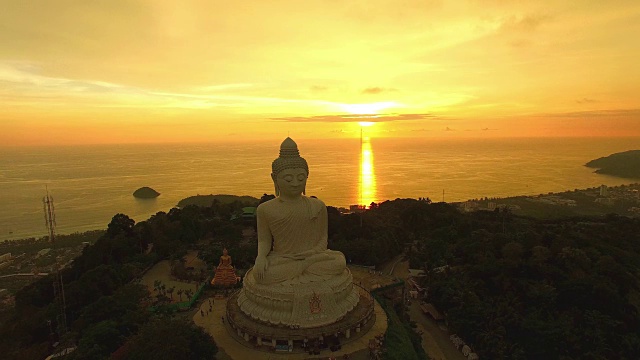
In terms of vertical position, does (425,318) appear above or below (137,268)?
below

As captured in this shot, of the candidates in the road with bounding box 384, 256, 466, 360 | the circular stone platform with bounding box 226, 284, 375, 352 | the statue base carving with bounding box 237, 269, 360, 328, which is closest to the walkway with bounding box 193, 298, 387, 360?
the circular stone platform with bounding box 226, 284, 375, 352

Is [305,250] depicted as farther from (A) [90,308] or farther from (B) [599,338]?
(B) [599,338]

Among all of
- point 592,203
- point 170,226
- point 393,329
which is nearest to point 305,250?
point 393,329

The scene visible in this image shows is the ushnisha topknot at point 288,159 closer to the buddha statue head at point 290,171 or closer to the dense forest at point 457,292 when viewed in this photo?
the buddha statue head at point 290,171

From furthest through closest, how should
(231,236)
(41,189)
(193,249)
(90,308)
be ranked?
(41,189), (231,236), (193,249), (90,308)

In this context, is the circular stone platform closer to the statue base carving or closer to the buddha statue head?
the statue base carving

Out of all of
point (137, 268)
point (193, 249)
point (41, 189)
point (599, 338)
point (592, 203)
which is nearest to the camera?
point (599, 338)

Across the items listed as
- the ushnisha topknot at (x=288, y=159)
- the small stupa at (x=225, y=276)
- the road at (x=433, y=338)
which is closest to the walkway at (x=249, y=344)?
the road at (x=433, y=338)

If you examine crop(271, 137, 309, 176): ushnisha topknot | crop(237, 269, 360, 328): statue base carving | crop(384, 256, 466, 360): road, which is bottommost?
crop(384, 256, 466, 360): road
